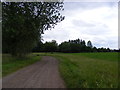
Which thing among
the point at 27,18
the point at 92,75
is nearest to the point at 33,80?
the point at 92,75

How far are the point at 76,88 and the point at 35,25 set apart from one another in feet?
65.3

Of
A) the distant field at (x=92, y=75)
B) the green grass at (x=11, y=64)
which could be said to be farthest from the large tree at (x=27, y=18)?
the distant field at (x=92, y=75)

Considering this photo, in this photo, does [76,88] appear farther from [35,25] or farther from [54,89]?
[35,25]

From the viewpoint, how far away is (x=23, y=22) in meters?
24.3

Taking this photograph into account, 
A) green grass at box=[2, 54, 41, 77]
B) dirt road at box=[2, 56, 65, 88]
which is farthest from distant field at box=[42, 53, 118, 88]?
green grass at box=[2, 54, 41, 77]

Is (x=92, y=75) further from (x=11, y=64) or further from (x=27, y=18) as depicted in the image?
(x=27, y=18)

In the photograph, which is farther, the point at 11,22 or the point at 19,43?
the point at 19,43

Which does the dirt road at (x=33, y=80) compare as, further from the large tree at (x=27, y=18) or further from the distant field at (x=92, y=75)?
the large tree at (x=27, y=18)

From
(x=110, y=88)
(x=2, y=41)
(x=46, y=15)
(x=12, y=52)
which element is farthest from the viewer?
(x=12, y=52)

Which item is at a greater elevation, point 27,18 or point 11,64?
point 27,18

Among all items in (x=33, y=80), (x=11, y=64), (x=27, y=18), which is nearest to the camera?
(x=33, y=80)

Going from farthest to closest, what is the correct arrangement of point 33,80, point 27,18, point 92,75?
point 27,18 < point 92,75 < point 33,80

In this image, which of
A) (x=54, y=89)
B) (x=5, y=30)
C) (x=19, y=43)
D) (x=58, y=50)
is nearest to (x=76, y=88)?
Answer: (x=54, y=89)

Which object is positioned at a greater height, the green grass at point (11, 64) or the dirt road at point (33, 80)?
the dirt road at point (33, 80)
